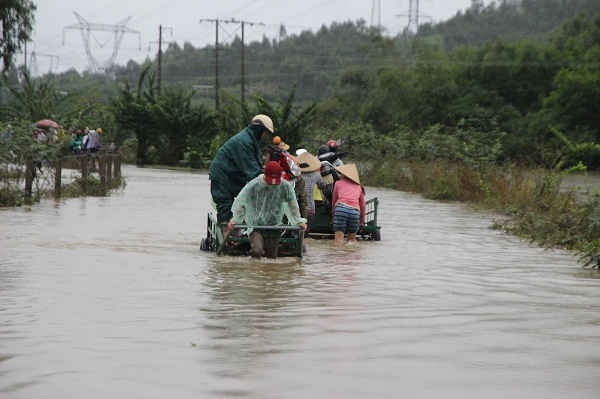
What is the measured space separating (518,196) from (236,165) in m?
12.4

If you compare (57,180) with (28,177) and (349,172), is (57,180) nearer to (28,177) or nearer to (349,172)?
(28,177)

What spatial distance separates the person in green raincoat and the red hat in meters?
0.64

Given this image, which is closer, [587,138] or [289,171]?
[289,171]

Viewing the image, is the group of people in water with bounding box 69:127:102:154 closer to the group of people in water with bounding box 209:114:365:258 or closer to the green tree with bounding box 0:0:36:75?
the green tree with bounding box 0:0:36:75

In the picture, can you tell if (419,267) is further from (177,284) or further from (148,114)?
(148,114)

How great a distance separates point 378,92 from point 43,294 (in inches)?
3442

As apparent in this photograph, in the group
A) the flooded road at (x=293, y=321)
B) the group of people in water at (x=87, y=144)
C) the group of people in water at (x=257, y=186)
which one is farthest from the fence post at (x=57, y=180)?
the group of people in water at (x=87, y=144)

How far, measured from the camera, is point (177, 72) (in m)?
130

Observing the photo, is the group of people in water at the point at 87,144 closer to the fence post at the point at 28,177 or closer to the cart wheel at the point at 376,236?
the fence post at the point at 28,177

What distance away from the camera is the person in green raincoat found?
1419 cm

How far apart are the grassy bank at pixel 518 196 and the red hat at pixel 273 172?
389 cm

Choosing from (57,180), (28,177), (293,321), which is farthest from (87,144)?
(293,321)

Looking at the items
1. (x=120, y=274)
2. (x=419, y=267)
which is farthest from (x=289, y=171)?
(x=120, y=274)

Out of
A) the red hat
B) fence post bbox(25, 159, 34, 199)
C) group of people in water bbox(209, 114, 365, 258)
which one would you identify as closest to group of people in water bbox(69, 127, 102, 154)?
fence post bbox(25, 159, 34, 199)
